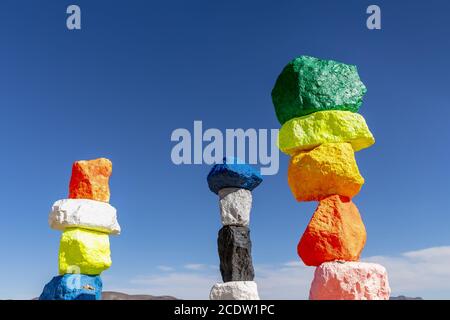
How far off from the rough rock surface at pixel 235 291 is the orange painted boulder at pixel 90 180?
3.45 meters

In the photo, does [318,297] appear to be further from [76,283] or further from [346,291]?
[76,283]

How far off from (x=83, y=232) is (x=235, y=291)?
355cm

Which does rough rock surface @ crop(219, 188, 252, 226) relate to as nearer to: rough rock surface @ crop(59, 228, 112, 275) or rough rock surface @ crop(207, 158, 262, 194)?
rough rock surface @ crop(207, 158, 262, 194)

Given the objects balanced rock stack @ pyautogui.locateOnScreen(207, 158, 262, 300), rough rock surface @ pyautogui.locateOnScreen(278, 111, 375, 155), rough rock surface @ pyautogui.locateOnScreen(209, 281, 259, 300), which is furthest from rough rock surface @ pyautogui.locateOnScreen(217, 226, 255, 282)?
rough rock surface @ pyautogui.locateOnScreen(278, 111, 375, 155)

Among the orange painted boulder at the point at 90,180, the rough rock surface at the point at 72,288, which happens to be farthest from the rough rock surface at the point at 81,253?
the orange painted boulder at the point at 90,180

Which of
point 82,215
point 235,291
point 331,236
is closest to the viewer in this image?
point 331,236

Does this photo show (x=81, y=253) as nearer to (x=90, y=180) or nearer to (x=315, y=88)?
(x=90, y=180)

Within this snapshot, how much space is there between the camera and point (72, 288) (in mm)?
10117

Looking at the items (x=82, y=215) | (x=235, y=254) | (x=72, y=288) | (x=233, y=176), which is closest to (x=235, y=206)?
(x=233, y=176)

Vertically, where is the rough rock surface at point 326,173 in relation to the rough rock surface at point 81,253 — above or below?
above

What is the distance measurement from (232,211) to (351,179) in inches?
93.6

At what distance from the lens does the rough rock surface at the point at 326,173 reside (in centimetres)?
779

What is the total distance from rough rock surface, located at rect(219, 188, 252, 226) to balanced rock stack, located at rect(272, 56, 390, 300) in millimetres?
1487

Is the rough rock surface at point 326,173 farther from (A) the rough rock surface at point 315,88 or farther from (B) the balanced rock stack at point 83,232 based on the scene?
(B) the balanced rock stack at point 83,232
